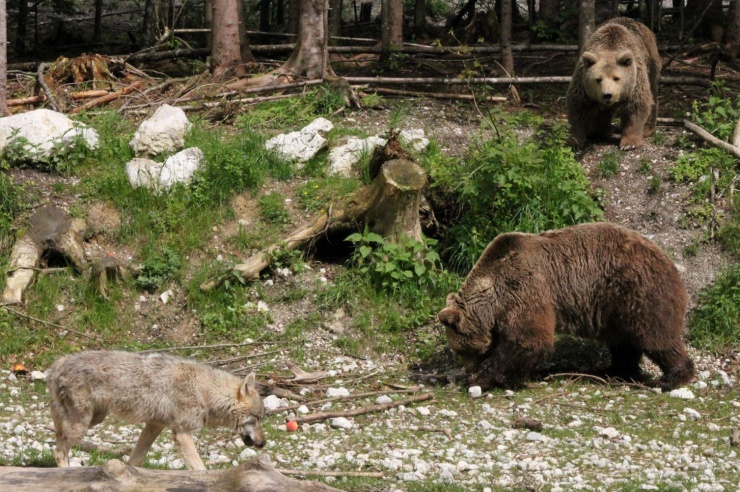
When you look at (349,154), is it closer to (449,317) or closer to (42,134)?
(449,317)

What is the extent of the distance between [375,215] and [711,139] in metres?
4.63

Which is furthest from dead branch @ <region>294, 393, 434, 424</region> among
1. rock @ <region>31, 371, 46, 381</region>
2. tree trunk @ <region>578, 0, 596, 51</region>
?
tree trunk @ <region>578, 0, 596, 51</region>

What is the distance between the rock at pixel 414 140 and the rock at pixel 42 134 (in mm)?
4089

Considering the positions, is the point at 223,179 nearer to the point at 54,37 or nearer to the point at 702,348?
the point at 702,348

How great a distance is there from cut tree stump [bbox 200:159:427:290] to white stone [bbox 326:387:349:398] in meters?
2.34

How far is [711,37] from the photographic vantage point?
1781 centimetres

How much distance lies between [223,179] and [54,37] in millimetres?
11919

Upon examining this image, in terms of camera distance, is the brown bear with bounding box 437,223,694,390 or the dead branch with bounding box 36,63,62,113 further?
the dead branch with bounding box 36,63,62,113

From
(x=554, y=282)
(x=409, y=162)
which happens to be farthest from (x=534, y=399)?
(x=409, y=162)

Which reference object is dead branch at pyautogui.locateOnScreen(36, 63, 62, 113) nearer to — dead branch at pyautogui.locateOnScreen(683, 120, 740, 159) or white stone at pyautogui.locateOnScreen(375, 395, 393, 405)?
white stone at pyautogui.locateOnScreen(375, 395, 393, 405)

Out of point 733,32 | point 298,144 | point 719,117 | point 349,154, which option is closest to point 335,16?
point 298,144

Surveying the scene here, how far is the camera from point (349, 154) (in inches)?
503

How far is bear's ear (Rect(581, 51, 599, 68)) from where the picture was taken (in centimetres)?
1289

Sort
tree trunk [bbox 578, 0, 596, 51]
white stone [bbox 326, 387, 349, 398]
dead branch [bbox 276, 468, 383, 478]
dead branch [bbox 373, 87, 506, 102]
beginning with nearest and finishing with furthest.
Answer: dead branch [bbox 276, 468, 383, 478] < white stone [bbox 326, 387, 349, 398] < tree trunk [bbox 578, 0, 596, 51] < dead branch [bbox 373, 87, 506, 102]
